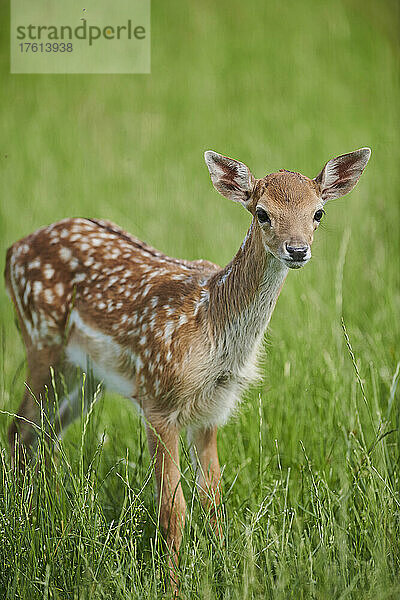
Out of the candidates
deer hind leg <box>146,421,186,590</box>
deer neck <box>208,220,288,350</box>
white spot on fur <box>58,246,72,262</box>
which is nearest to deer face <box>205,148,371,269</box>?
deer neck <box>208,220,288,350</box>

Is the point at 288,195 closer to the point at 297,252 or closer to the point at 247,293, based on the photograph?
the point at 297,252

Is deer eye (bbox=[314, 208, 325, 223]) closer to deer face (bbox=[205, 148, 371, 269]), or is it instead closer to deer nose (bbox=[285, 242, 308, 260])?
deer face (bbox=[205, 148, 371, 269])

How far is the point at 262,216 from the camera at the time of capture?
3.38 metres

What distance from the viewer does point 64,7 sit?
5.14 m

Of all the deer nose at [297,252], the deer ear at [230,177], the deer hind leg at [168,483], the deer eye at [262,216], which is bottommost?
the deer hind leg at [168,483]

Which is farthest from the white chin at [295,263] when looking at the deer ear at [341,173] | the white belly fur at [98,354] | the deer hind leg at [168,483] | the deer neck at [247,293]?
the white belly fur at [98,354]

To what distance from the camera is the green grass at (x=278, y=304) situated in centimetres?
320

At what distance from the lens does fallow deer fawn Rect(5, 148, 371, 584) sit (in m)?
3.52

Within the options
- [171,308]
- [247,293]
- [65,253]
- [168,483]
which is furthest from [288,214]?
[65,253]

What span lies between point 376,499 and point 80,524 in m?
1.22

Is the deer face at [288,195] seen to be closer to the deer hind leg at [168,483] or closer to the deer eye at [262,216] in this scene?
the deer eye at [262,216]

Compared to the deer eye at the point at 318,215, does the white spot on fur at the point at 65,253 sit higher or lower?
lower

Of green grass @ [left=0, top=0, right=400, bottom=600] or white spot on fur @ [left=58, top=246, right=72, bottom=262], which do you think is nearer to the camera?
green grass @ [left=0, top=0, right=400, bottom=600]

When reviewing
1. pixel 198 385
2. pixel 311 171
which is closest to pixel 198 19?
pixel 311 171
